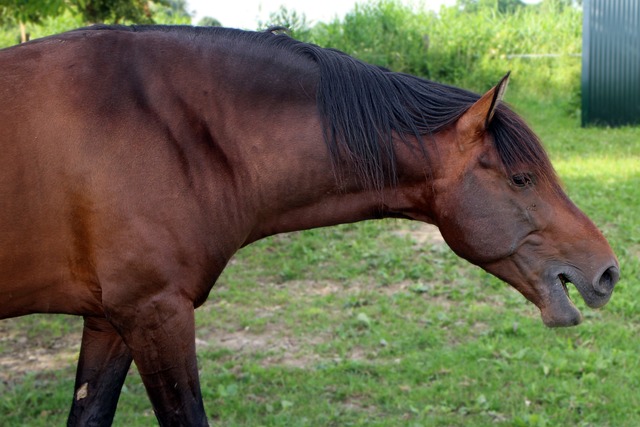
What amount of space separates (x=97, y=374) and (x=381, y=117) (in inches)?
A: 58.0

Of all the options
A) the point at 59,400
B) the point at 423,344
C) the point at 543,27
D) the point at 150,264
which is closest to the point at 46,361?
the point at 59,400

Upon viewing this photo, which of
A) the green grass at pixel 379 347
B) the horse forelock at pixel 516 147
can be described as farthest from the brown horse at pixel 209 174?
the green grass at pixel 379 347

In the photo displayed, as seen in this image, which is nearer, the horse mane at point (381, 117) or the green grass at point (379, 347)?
the horse mane at point (381, 117)

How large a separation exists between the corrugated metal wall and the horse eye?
1234 centimetres

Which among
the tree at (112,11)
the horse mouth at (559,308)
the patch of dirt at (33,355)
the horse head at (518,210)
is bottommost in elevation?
the patch of dirt at (33,355)

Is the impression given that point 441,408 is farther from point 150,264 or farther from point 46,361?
point 46,361

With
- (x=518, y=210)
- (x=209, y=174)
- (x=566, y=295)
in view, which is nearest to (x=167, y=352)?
(x=209, y=174)

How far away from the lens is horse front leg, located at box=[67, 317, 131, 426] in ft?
10.1

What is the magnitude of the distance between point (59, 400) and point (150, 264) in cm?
210

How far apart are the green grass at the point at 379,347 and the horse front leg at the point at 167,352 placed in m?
1.30

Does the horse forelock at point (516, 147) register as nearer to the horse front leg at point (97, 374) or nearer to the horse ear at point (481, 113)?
the horse ear at point (481, 113)

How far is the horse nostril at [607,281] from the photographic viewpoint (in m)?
2.80

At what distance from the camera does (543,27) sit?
60.4 ft

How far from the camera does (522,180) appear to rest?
2809 mm
